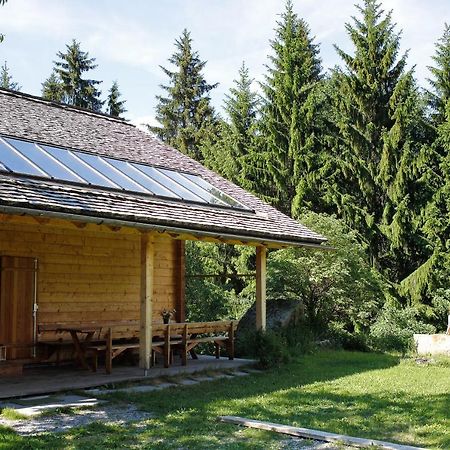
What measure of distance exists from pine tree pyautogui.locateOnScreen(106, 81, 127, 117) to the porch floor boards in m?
27.7

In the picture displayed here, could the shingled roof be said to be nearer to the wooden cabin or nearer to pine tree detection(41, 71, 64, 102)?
the wooden cabin

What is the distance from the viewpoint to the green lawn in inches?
241

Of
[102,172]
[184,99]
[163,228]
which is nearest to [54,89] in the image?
A: [184,99]

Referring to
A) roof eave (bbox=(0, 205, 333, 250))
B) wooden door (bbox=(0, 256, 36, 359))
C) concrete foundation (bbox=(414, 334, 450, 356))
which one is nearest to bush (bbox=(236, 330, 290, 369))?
roof eave (bbox=(0, 205, 333, 250))

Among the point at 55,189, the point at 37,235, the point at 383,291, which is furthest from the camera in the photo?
the point at 383,291

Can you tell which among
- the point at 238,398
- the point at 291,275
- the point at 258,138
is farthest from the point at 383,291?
the point at 238,398

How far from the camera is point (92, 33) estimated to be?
1073cm

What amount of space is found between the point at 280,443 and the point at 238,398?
257 centimetres

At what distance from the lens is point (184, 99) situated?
36500mm

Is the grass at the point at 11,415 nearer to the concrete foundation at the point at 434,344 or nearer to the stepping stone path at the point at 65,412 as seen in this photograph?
the stepping stone path at the point at 65,412

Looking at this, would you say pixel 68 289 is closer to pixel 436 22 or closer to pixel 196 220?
pixel 196 220

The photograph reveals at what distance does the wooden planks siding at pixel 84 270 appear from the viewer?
11242 millimetres

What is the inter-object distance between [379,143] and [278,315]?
10.8 metres

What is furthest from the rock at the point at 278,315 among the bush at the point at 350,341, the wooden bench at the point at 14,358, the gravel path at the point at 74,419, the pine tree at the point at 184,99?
the pine tree at the point at 184,99
